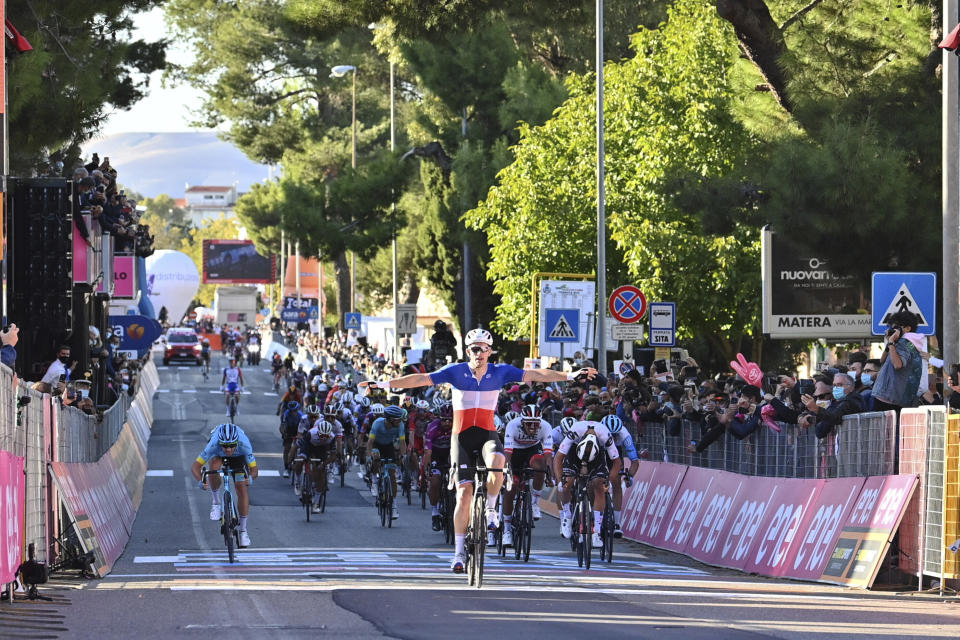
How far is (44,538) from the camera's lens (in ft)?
50.7

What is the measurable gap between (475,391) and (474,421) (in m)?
0.26

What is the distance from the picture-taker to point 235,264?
164m

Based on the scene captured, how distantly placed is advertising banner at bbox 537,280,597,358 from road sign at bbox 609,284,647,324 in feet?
13.6

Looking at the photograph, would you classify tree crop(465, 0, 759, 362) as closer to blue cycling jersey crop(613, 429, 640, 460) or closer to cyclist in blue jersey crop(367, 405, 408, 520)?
cyclist in blue jersey crop(367, 405, 408, 520)

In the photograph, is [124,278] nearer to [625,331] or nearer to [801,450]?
[625,331]

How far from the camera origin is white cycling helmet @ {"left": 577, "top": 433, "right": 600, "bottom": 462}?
1817 centimetres

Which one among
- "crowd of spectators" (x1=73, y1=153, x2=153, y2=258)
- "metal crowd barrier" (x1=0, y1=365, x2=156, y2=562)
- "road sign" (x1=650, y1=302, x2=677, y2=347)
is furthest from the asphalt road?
"crowd of spectators" (x1=73, y1=153, x2=153, y2=258)

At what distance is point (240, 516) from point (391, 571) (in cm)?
335

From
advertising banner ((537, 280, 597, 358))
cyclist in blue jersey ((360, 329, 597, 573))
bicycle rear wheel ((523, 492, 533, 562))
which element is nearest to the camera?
cyclist in blue jersey ((360, 329, 597, 573))

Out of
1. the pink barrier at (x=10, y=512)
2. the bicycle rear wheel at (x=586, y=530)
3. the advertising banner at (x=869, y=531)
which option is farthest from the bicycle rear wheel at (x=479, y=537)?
the pink barrier at (x=10, y=512)

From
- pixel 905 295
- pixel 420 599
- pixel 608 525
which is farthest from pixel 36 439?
pixel 905 295

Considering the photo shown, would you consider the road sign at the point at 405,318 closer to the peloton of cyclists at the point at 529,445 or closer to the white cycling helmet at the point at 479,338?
the peloton of cyclists at the point at 529,445

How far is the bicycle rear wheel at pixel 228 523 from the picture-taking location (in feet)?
59.3

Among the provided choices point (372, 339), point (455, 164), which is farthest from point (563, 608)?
point (372, 339)
